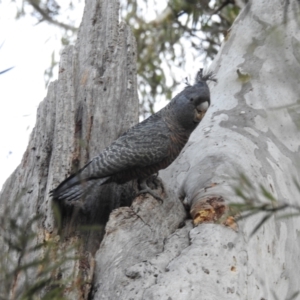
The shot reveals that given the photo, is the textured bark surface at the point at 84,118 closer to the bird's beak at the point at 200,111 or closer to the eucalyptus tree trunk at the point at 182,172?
the eucalyptus tree trunk at the point at 182,172

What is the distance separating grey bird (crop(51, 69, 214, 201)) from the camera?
9.98 ft

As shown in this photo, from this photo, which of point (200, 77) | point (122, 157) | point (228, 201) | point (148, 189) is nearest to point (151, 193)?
point (148, 189)

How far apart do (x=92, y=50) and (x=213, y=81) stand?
0.73m

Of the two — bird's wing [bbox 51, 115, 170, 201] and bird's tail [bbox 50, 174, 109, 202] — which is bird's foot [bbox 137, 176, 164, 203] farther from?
bird's tail [bbox 50, 174, 109, 202]

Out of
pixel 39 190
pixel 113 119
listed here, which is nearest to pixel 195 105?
pixel 113 119

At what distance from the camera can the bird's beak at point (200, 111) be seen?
3406 millimetres

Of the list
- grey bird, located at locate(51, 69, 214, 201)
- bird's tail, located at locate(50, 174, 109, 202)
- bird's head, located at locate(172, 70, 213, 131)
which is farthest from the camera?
bird's head, located at locate(172, 70, 213, 131)

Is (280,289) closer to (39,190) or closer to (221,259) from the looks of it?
(221,259)

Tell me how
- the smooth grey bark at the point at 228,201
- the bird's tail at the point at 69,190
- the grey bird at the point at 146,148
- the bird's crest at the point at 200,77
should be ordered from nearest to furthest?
1. the smooth grey bark at the point at 228,201
2. the bird's tail at the point at 69,190
3. the grey bird at the point at 146,148
4. the bird's crest at the point at 200,77

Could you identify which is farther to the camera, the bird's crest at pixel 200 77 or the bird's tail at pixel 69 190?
the bird's crest at pixel 200 77

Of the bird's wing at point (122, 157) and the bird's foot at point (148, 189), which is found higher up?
the bird's wing at point (122, 157)

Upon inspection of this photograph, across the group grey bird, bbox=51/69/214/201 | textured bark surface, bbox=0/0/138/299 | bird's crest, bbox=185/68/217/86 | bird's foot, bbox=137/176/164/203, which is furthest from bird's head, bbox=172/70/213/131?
bird's foot, bbox=137/176/164/203

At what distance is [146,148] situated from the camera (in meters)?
3.18

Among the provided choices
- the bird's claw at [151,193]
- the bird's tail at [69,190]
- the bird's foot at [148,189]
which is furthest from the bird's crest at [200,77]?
the bird's tail at [69,190]
